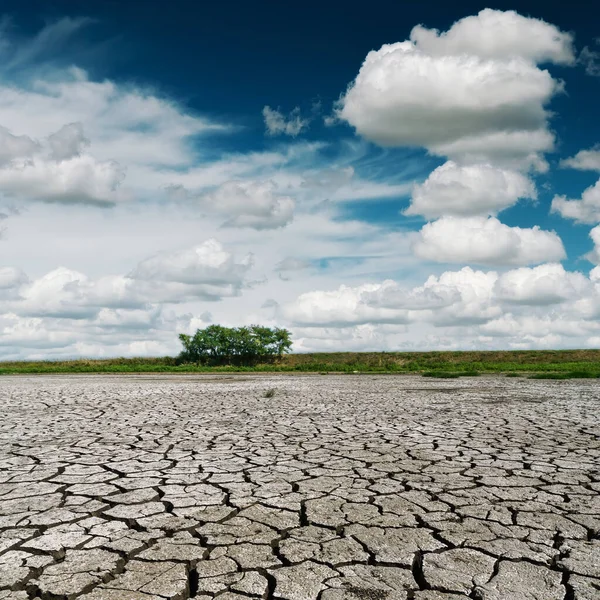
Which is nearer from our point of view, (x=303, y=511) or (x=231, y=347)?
(x=303, y=511)

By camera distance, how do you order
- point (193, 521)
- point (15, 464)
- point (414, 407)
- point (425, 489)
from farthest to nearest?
point (414, 407)
point (15, 464)
point (425, 489)
point (193, 521)

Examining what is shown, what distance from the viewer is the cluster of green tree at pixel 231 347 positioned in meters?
42.3

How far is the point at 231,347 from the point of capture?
42.4 m

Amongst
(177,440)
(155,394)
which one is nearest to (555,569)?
(177,440)

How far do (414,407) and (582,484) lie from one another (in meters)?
5.30

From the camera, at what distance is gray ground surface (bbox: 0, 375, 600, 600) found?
8.43 feet

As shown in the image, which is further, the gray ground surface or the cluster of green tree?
the cluster of green tree

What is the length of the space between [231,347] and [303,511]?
39.3 meters

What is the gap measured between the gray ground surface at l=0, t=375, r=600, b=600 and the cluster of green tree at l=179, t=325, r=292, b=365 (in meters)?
35.0

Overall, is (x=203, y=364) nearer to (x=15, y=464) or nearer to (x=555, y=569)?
(x=15, y=464)

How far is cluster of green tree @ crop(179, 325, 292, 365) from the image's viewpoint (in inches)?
1666

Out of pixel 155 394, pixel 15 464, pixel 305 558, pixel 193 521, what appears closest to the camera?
pixel 305 558

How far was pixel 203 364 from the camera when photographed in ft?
138

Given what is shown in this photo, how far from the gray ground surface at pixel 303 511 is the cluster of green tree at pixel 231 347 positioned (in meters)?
35.0
